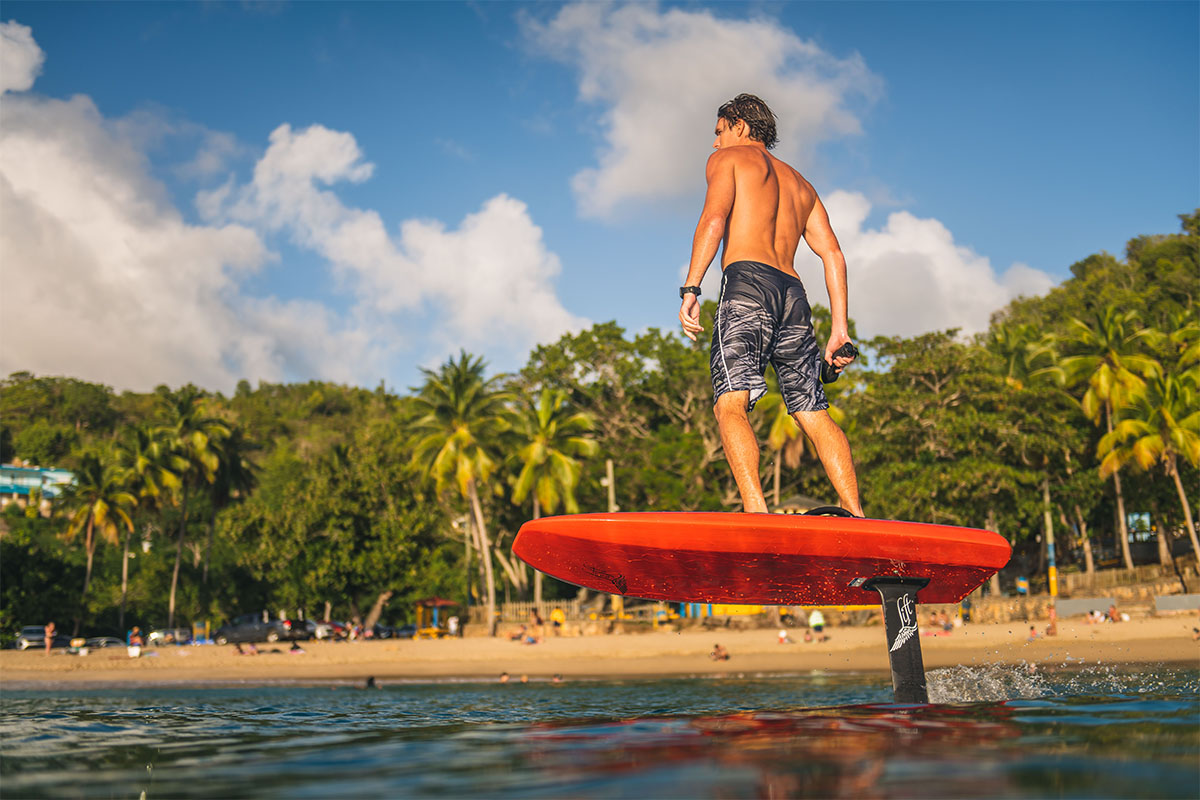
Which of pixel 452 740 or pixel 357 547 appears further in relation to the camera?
pixel 357 547

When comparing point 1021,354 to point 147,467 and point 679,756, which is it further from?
point 147,467

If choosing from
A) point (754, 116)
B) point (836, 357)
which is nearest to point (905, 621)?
point (836, 357)

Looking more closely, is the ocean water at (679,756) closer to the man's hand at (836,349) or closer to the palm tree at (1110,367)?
the man's hand at (836,349)

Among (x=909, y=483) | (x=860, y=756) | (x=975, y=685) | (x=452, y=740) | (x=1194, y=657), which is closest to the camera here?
(x=860, y=756)

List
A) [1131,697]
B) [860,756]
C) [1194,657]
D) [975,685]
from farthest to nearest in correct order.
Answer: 1. [1194,657]
2. [975,685]
3. [1131,697]
4. [860,756]

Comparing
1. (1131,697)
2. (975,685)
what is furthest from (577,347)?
(1131,697)

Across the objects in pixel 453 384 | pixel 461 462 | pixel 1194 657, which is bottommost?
pixel 1194 657

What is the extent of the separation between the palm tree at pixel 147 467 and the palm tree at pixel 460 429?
14313 mm

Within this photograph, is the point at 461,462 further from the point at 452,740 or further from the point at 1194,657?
the point at 452,740

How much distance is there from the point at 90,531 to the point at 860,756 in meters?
46.2

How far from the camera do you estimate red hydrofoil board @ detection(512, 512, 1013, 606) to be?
16.0ft

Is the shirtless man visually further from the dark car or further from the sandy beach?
the dark car

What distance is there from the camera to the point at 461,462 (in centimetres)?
3378

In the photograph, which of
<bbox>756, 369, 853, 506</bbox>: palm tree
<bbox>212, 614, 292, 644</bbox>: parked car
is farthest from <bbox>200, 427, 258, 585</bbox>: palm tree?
<bbox>756, 369, 853, 506</bbox>: palm tree
